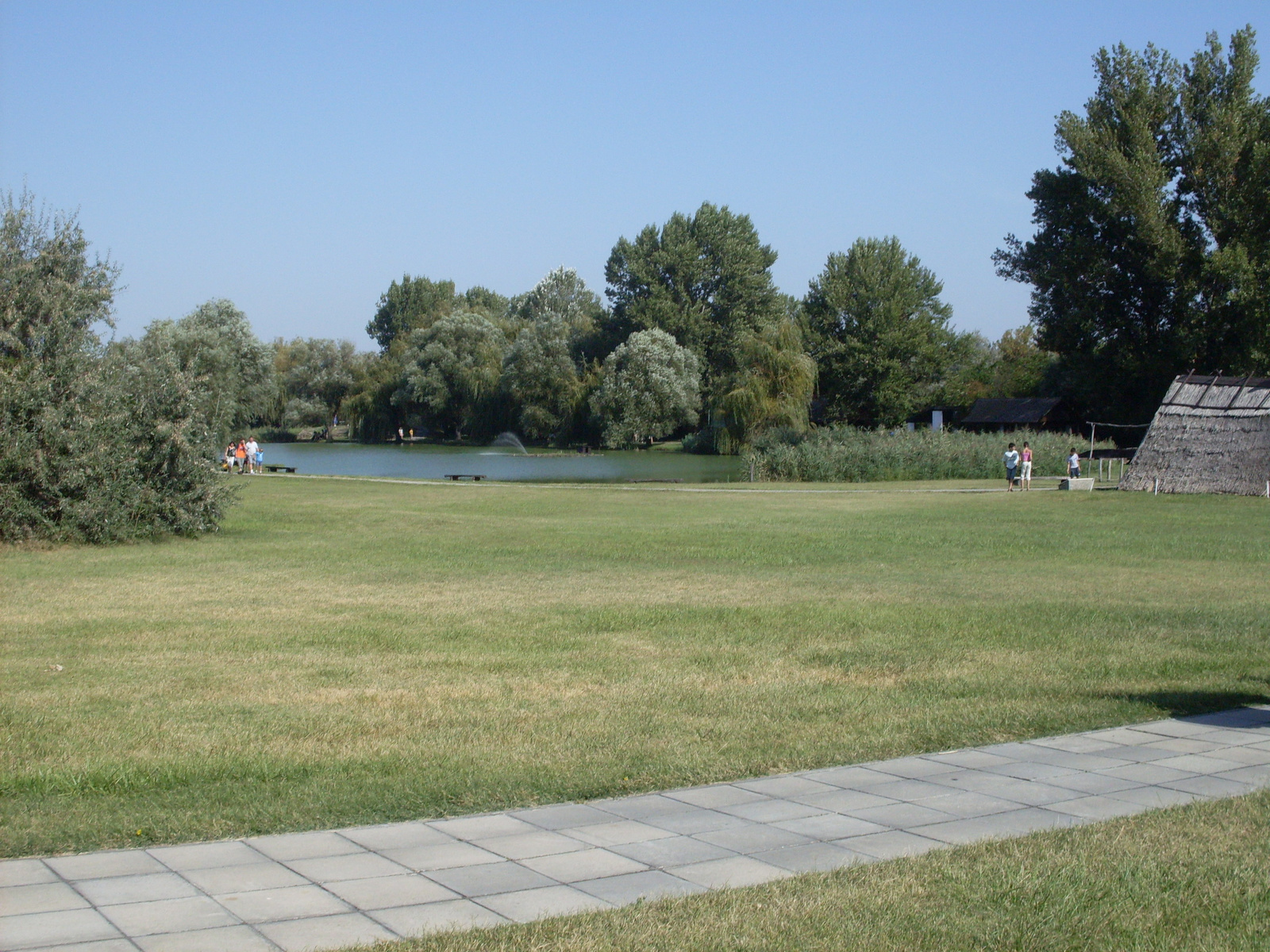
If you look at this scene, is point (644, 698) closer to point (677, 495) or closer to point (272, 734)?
point (272, 734)

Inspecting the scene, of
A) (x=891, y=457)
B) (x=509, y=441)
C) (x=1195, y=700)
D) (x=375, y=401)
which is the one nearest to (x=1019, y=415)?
(x=891, y=457)

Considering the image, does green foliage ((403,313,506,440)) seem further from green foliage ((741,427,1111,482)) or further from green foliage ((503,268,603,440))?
green foliage ((741,427,1111,482))

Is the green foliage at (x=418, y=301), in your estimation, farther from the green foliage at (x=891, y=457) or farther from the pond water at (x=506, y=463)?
the green foliage at (x=891, y=457)

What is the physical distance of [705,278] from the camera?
308 feet

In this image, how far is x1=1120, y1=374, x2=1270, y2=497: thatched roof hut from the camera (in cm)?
3669

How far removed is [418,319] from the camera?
12731cm

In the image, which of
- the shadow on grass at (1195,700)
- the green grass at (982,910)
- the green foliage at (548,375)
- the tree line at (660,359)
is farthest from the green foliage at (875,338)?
the green grass at (982,910)

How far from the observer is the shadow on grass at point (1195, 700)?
802 centimetres

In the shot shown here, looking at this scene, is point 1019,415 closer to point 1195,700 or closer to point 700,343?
point 700,343

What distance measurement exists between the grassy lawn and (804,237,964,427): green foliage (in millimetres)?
63619

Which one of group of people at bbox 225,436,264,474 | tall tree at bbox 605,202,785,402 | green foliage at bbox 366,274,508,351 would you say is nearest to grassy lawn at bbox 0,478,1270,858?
group of people at bbox 225,436,264,474

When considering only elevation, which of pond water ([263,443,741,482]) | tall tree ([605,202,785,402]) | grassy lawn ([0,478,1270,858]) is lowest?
grassy lawn ([0,478,1270,858])

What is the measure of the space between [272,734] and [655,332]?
74341 millimetres

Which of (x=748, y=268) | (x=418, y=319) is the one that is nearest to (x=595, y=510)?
(x=748, y=268)
